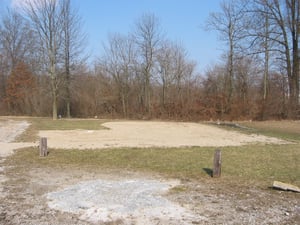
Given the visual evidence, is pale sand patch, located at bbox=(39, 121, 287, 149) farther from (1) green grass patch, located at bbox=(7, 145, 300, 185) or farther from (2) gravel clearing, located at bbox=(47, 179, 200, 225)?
(2) gravel clearing, located at bbox=(47, 179, 200, 225)

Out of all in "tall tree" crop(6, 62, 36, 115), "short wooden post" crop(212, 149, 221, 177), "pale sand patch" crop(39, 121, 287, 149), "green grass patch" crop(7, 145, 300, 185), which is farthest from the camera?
"tall tree" crop(6, 62, 36, 115)

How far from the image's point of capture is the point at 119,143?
1138 centimetres

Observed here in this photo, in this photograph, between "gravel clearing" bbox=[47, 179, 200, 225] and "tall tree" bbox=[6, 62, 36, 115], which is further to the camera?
"tall tree" bbox=[6, 62, 36, 115]

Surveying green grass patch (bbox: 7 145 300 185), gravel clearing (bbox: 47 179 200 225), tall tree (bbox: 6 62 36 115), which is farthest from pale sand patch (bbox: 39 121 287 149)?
tall tree (bbox: 6 62 36 115)

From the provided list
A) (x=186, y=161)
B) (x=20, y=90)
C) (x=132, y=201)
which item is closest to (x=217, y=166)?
(x=186, y=161)

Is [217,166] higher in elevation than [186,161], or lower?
higher

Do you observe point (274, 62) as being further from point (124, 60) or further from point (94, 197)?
point (94, 197)

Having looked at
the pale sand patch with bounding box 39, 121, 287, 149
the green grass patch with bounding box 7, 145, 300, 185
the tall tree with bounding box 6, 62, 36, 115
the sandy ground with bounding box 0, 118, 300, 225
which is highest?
the tall tree with bounding box 6, 62, 36, 115

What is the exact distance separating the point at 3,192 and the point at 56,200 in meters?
1.08

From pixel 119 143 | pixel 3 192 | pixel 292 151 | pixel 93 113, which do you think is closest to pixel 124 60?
pixel 93 113

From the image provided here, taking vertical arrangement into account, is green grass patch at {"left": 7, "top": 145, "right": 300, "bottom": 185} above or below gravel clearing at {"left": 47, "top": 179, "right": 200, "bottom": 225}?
above

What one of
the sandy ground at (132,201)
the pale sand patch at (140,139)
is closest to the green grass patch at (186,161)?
the sandy ground at (132,201)

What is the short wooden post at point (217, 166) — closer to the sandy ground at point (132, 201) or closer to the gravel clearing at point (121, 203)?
the sandy ground at point (132, 201)

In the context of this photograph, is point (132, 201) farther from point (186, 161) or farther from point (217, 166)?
point (186, 161)
